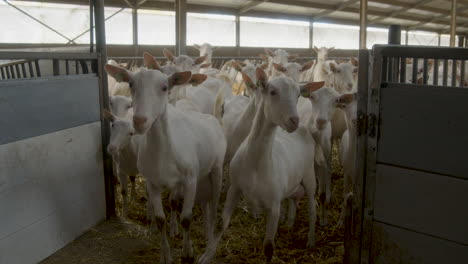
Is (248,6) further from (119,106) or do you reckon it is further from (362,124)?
(362,124)

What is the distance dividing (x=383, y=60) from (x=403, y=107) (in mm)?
319

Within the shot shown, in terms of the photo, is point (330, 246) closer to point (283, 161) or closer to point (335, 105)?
point (283, 161)

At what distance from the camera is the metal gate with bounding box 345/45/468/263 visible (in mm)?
2311

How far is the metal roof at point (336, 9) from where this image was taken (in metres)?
17.6

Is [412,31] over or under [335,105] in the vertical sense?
over

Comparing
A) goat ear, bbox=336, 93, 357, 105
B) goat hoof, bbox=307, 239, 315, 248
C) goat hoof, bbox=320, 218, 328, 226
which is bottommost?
goat hoof, bbox=307, 239, 315, 248

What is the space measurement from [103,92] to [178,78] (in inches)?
51.1

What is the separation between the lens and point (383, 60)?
2607 mm

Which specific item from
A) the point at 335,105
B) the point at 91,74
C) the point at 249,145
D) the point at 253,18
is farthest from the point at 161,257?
the point at 253,18

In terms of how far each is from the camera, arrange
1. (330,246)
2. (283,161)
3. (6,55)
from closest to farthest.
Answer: (6,55) → (283,161) → (330,246)

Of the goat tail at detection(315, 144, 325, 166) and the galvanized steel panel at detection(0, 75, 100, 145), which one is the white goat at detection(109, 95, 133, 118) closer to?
the galvanized steel panel at detection(0, 75, 100, 145)

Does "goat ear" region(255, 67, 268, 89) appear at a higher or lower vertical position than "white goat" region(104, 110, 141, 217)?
higher

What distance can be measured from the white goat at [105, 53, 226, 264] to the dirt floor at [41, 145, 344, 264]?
0.29m

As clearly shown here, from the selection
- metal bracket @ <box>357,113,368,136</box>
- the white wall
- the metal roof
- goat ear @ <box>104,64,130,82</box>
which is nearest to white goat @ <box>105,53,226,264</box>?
goat ear @ <box>104,64,130,82</box>
